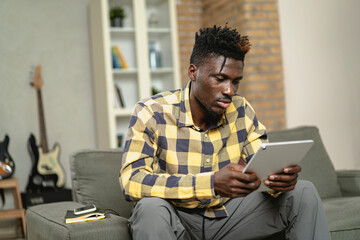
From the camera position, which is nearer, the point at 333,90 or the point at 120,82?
the point at 120,82

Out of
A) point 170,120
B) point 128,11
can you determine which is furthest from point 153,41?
point 170,120

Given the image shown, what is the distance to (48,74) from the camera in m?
4.44

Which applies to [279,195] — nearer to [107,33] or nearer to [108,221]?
[108,221]

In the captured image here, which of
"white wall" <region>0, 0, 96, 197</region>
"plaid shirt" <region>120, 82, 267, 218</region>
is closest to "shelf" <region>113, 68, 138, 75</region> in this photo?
"white wall" <region>0, 0, 96, 197</region>

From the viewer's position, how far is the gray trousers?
163cm

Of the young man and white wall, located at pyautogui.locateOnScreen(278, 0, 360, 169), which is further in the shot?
white wall, located at pyautogui.locateOnScreen(278, 0, 360, 169)

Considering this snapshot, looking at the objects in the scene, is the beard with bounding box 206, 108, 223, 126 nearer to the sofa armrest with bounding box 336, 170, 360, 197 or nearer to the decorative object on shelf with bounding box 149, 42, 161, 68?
the sofa armrest with bounding box 336, 170, 360, 197

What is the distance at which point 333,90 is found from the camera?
4750 mm

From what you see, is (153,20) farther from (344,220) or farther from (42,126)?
(344,220)

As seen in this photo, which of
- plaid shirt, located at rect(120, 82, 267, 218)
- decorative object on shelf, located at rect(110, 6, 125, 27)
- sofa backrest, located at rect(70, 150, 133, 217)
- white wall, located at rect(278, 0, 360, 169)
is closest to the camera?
plaid shirt, located at rect(120, 82, 267, 218)

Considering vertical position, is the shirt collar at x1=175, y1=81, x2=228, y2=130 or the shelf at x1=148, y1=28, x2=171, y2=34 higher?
the shelf at x1=148, y1=28, x2=171, y2=34

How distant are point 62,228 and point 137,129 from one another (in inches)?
16.8

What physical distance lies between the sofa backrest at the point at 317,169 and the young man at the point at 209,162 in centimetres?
67

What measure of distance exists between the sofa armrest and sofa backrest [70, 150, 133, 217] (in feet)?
4.00
